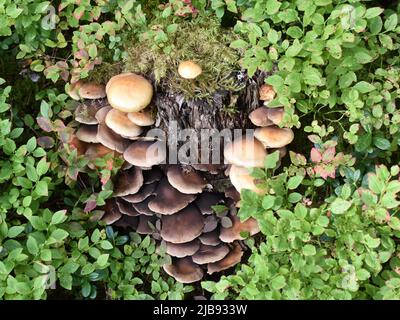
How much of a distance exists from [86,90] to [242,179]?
3.96 feet

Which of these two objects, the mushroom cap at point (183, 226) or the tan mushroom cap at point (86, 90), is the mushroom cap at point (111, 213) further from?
the tan mushroom cap at point (86, 90)

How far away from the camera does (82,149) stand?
132 inches

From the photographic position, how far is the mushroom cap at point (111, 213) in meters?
3.41

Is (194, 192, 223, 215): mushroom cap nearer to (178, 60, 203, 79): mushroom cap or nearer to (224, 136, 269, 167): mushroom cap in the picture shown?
(224, 136, 269, 167): mushroom cap

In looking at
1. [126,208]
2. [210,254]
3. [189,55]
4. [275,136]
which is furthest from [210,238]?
[189,55]

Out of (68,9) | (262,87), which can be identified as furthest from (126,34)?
(262,87)

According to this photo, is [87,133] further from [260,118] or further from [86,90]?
[260,118]

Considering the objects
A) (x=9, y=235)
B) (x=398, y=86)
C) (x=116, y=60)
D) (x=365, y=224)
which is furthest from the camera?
(x=116, y=60)

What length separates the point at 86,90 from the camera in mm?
3264

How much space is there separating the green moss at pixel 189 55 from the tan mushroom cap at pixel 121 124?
0.31 m

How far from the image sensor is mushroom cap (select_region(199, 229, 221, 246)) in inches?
129

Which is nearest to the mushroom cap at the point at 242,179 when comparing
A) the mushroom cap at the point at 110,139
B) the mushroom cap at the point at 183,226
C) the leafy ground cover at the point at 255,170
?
the leafy ground cover at the point at 255,170

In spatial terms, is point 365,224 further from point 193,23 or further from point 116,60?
point 116,60
